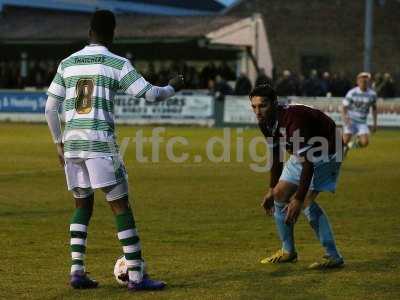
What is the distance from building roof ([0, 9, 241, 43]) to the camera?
154ft

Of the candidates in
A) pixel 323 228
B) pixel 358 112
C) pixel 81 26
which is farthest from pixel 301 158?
pixel 81 26

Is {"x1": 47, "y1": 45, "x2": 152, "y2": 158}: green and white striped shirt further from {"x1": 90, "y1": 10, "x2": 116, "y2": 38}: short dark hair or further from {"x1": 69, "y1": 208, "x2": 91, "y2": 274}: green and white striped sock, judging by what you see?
{"x1": 69, "y1": 208, "x2": 91, "y2": 274}: green and white striped sock

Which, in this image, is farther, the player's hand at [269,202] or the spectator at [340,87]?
the spectator at [340,87]

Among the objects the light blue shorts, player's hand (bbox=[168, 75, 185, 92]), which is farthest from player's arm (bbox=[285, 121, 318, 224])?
player's hand (bbox=[168, 75, 185, 92])

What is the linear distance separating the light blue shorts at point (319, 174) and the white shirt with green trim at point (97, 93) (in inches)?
67.3

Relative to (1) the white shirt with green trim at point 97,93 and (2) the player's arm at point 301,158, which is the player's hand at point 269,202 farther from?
(1) the white shirt with green trim at point 97,93

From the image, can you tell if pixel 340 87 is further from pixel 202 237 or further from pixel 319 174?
pixel 319 174

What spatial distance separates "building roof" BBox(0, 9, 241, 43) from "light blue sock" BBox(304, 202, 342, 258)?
35.9 meters

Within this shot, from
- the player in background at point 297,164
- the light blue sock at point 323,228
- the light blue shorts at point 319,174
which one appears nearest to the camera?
the player in background at point 297,164

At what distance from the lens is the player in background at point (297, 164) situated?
29.8 feet

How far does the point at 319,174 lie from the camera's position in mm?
9703

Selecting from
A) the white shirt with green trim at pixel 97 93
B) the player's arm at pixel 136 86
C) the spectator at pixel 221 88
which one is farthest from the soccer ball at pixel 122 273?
the spectator at pixel 221 88

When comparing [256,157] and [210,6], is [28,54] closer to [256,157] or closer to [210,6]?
[210,6]

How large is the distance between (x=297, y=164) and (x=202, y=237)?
2.52 metres
